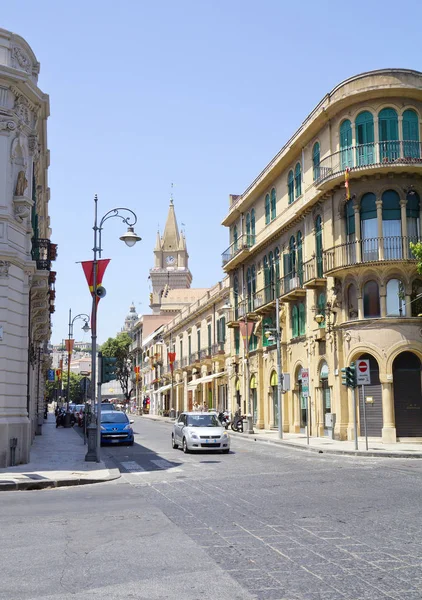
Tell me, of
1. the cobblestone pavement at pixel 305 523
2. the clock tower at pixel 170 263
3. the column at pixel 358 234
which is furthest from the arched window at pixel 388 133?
the clock tower at pixel 170 263

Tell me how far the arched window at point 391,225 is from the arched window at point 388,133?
169 centimetres

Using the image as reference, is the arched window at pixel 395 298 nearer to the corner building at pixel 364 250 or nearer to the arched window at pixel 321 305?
the corner building at pixel 364 250

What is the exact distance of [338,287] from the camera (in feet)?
106

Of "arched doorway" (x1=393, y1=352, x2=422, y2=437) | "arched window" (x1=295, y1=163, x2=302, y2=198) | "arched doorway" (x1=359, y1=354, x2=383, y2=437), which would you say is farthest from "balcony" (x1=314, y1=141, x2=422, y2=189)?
"arched doorway" (x1=359, y1=354, x2=383, y2=437)

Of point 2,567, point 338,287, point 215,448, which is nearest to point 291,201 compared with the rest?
point 338,287

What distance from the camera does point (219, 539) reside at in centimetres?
920

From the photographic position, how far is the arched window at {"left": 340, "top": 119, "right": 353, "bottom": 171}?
32156 millimetres

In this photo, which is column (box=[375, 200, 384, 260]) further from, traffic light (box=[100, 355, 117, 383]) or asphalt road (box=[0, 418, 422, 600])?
asphalt road (box=[0, 418, 422, 600])

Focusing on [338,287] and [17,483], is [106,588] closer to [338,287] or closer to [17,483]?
[17,483]

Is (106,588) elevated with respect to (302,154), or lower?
lower

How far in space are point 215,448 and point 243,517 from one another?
14.7 meters

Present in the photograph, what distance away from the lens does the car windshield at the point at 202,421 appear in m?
26.9

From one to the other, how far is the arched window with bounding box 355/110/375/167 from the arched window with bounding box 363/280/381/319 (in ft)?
17.8

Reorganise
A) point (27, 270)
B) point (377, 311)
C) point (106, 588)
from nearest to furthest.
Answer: point (106, 588), point (27, 270), point (377, 311)
